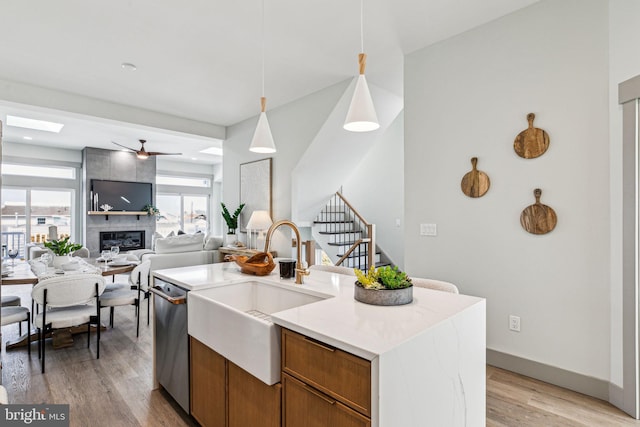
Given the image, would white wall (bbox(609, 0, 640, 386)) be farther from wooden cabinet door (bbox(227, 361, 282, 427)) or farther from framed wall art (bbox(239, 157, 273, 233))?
framed wall art (bbox(239, 157, 273, 233))

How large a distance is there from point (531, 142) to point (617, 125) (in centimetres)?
50

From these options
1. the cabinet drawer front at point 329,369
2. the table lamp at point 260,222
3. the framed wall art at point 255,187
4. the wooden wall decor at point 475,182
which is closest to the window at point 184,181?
the framed wall art at point 255,187

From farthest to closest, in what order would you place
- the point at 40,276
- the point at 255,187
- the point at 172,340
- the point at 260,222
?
the point at 255,187, the point at 260,222, the point at 40,276, the point at 172,340

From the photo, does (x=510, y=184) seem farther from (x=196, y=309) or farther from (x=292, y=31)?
(x=196, y=309)

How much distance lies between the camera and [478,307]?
1.55 meters

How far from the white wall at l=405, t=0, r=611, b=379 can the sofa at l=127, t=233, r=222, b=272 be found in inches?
139

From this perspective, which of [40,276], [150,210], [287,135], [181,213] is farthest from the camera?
[181,213]

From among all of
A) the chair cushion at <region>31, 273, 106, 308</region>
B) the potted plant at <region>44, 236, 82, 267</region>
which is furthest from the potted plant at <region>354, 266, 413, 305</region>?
the potted plant at <region>44, 236, 82, 267</region>

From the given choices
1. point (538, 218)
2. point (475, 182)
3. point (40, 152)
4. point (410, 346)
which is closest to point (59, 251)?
point (410, 346)

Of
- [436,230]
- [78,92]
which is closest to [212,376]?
[436,230]

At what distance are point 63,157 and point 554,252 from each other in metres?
9.90

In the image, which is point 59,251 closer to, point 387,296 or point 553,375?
point 387,296

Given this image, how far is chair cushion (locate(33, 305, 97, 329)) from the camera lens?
283cm

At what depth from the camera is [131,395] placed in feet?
7.84
